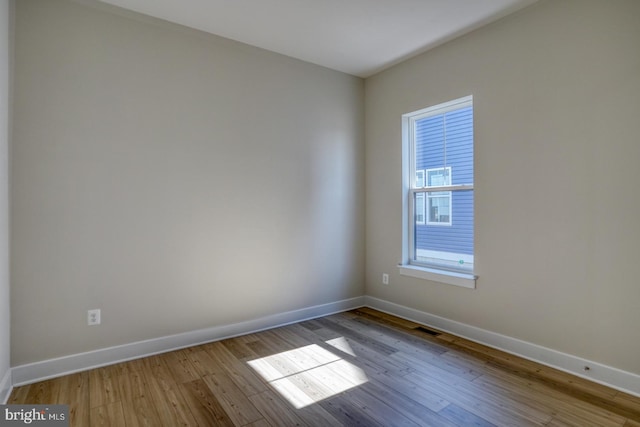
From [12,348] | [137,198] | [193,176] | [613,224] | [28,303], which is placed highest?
[193,176]

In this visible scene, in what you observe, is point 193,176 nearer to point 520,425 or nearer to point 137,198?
point 137,198

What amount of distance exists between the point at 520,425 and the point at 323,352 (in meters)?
1.46

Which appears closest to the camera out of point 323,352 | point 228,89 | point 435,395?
point 435,395

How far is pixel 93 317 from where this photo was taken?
2.58 metres

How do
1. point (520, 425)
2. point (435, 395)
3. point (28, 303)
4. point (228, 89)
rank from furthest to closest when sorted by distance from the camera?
point (228, 89) → point (28, 303) → point (435, 395) → point (520, 425)

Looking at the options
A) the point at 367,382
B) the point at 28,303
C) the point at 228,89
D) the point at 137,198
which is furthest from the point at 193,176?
the point at 367,382

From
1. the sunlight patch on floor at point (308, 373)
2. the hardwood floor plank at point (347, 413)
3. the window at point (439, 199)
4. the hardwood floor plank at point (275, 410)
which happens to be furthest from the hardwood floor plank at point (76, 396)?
the window at point (439, 199)

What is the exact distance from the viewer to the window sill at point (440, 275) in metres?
3.10

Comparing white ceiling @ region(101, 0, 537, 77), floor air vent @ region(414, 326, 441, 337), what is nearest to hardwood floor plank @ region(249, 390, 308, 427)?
floor air vent @ region(414, 326, 441, 337)

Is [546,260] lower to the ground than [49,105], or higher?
lower

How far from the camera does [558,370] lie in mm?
2500

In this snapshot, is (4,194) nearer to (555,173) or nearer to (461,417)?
(461,417)

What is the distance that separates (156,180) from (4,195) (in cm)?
94

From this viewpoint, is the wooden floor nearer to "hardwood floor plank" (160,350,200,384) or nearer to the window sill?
"hardwood floor plank" (160,350,200,384)
